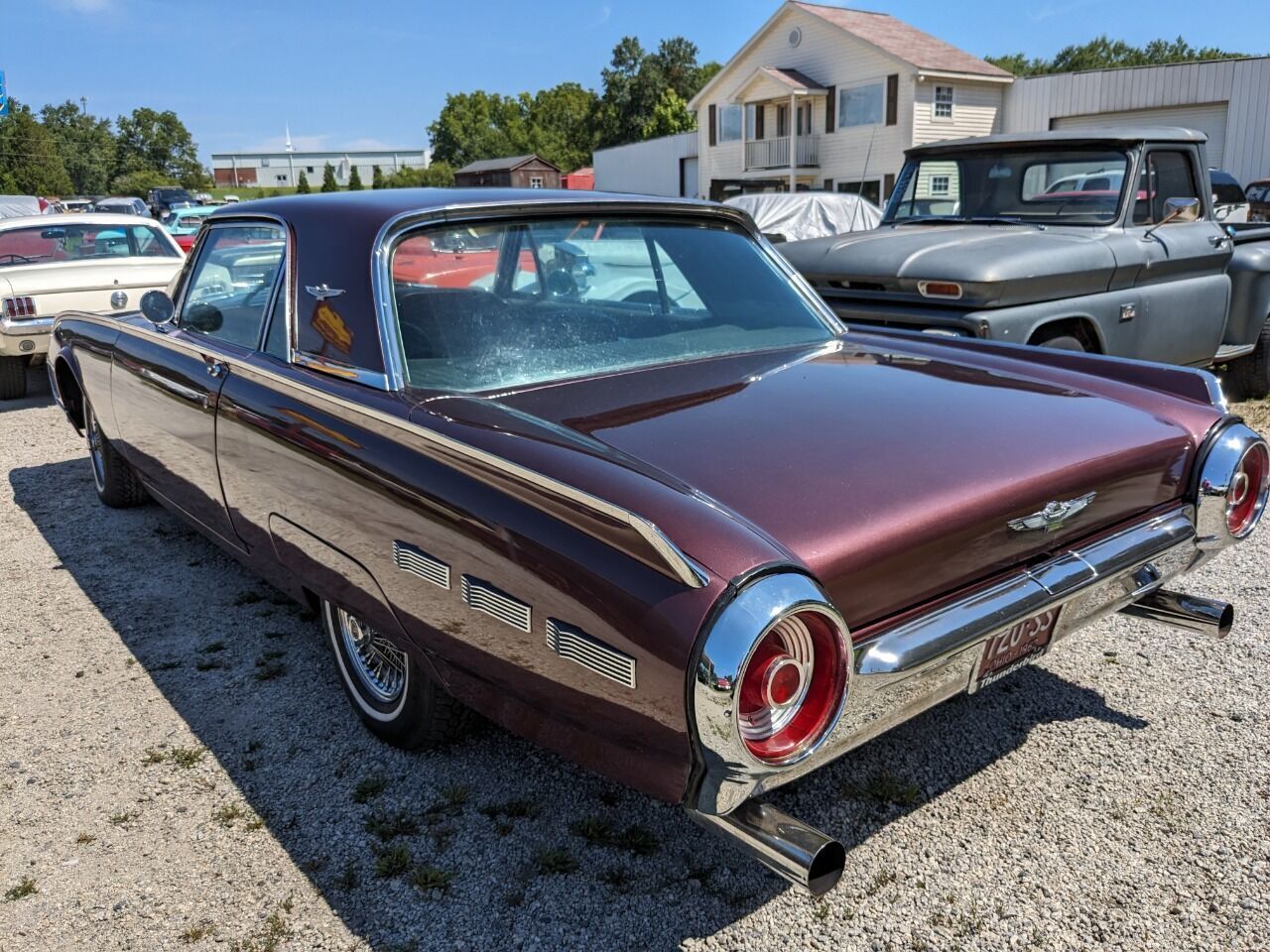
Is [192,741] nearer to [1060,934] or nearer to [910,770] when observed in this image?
[910,770]

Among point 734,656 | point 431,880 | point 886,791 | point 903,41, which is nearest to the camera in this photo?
point 734,656

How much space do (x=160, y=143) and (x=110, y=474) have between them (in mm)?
114192

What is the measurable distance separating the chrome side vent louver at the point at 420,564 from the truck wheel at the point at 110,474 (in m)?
3.21

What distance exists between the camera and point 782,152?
109 feet

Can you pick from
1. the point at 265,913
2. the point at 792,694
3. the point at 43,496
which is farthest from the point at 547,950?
the point at 43,496

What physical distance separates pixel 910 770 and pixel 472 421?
1.52m

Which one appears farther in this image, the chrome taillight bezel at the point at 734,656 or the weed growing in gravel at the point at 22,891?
the weed growing in gravel at the point at 22,891

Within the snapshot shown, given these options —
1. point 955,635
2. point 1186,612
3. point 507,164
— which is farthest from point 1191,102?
point 507,164

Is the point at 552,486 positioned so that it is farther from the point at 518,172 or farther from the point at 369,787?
the point at 518,172

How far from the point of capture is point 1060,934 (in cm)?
219

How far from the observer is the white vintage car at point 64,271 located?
7695 millimetres

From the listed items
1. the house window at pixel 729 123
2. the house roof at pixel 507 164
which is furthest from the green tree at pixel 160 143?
the house window at pixel 729 123

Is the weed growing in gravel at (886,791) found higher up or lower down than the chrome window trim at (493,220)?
lower down

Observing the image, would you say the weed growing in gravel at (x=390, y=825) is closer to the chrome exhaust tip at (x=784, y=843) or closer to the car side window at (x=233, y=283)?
the chrome exhaust tip at (x=784, y=843)
